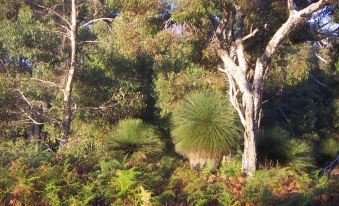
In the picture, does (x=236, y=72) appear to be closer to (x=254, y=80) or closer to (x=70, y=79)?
(x=254, y=80)

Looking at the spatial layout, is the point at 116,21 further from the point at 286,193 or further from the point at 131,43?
the point at 286,193

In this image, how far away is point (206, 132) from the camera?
525 inches

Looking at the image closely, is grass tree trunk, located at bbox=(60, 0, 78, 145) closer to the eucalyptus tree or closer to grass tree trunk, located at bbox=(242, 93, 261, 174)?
the eucalyptus tree

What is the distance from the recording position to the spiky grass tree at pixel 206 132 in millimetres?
13305

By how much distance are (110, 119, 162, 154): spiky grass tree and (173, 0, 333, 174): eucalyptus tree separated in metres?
3.95

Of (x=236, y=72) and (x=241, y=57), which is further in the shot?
(x=241, y=57)

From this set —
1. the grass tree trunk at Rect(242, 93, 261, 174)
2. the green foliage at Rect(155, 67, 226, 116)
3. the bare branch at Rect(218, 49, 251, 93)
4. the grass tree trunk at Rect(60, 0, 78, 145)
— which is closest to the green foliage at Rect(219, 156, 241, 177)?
the grass tree trunk at Rect(242, 93, 261, 174)

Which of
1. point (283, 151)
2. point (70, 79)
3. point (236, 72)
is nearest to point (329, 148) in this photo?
point (283, 151)

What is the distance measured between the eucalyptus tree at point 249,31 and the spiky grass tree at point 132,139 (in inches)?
156

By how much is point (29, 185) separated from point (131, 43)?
19.2 ft

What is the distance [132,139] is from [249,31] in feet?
16.1

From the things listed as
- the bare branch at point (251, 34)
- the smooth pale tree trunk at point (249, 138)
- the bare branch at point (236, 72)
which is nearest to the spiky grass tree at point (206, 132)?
the smooth pale tree trunk at point (249, 138)

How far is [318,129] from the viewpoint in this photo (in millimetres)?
28656

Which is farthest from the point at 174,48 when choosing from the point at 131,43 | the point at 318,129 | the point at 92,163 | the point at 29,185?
the point at 318,129
